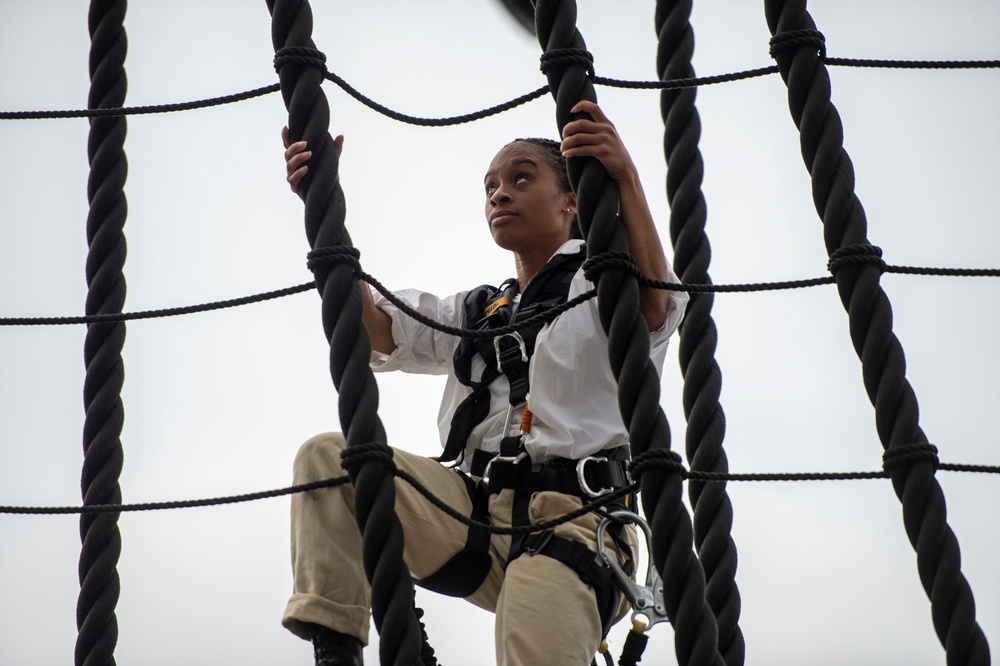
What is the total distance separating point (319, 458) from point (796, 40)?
110 centimetres

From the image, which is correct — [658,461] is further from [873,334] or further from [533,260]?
[533,260]

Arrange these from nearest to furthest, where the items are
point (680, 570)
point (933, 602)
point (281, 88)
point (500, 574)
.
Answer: point (680, 570)
point (933, 602)
point (281, 88)
point (500, 574)

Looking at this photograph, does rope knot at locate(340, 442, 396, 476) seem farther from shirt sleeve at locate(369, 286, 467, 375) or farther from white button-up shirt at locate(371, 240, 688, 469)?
shirt sleeve at locate(369, 286, 467, 375)

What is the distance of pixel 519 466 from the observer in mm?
2432

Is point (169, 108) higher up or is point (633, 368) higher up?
point (169, 108)

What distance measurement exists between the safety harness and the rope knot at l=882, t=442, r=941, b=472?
593 mm

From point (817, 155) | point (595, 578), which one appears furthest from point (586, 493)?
point (817, 155)

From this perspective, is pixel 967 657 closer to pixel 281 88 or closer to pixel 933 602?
pixel 933 602

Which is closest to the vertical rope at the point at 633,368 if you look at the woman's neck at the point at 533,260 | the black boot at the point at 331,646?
the black boot at the point at 331,646

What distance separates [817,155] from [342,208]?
788 millimetres

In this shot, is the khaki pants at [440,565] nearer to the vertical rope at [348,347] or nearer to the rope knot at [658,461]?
the vertical rope at [348,347]

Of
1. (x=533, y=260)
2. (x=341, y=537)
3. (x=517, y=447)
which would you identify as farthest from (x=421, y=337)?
(x=341, y=537)

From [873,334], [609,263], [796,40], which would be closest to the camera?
[609,263]

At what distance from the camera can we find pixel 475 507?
8.05ft
